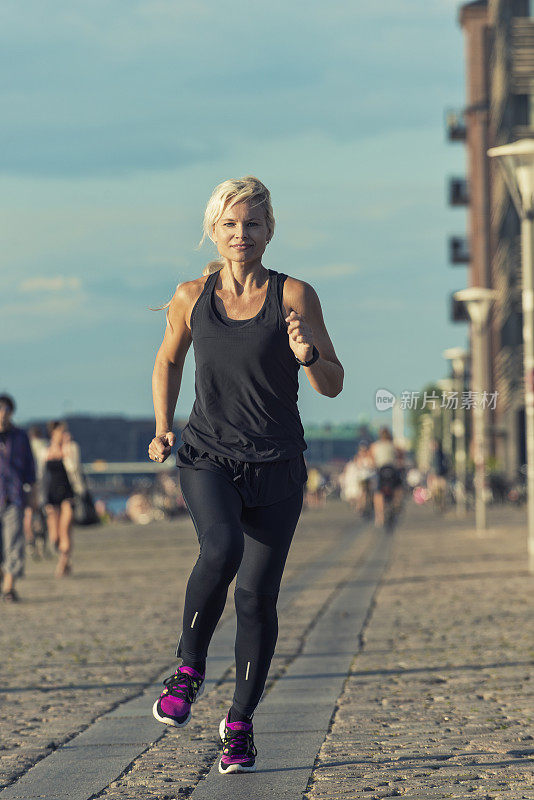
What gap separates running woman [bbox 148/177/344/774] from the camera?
15.9ft

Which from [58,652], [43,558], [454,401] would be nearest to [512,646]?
[454,401]

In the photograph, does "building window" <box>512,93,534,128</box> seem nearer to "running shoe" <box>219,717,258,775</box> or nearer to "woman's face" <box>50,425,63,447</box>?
"woman's face" <box>50,425,63,447</box>

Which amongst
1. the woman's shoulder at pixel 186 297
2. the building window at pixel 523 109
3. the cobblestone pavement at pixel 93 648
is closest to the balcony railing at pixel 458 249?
the building window at pixel 523 109

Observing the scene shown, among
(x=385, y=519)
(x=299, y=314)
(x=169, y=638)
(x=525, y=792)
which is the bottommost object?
(x=385, y=519)

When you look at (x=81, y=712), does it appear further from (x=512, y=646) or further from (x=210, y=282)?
(x=512, y=646)

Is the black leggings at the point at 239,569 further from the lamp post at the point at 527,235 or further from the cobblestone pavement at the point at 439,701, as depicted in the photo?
the lamp post at the point at 527,235

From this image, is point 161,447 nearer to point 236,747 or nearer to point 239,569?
point 239,569

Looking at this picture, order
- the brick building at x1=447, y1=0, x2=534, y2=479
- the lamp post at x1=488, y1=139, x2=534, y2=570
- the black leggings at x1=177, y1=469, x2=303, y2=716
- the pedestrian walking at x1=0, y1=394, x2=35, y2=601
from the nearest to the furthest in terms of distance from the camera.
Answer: the black leggings at x1=177, y1=469, x2=303, y2=716 < the pedestrian walking at x1=0, y1=394, x2=35, y2=601 < the lamp post at x1=488, y1=139, x2=534, y2=570 < the brick building at x1=447, y1=0, x2=534, y2=479

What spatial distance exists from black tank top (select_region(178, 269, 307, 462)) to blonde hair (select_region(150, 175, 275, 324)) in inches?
11.7

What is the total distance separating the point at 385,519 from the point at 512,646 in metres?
18.4

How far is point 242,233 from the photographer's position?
4.96 m

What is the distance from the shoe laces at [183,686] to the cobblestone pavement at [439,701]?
1.65ft

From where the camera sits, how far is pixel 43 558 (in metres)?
22.1

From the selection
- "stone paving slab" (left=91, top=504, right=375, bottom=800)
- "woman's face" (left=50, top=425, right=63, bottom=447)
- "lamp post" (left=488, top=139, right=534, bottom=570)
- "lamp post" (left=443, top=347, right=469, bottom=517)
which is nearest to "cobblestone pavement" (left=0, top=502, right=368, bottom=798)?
"stone paving slab" (left=91, top=504, right=375, bottom=800)
